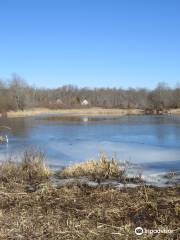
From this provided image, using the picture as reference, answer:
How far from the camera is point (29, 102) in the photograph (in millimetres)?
68750

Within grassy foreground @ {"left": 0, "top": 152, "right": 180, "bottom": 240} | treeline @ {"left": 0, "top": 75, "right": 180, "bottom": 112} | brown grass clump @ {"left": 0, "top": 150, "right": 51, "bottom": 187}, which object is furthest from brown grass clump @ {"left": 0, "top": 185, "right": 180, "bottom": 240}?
treeline @ {"left": 0, "top": 75, "right": 180, "bottom": 112}

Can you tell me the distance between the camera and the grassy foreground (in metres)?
4.91

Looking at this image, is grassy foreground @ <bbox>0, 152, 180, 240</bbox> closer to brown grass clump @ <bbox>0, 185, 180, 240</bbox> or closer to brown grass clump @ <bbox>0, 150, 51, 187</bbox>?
brown grass clump @ <bbox>0, 185, 180, 240</bbox>

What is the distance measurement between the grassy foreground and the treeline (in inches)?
2007

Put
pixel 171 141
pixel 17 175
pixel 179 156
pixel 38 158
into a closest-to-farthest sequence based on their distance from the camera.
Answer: pixel 17 175 → pixel 38 158 → pixel 179 156 → pixel 171 141

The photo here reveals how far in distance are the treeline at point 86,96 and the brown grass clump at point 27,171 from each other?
4820 centimetres

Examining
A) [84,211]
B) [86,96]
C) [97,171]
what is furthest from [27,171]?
[86,96]

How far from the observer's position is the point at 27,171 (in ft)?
30.2

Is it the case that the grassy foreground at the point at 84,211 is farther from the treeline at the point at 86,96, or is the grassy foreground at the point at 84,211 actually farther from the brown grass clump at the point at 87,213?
the treeline at the point at 86,96

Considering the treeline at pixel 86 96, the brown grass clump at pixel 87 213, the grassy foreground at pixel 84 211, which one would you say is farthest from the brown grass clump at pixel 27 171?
the treeline at pixel 86 96

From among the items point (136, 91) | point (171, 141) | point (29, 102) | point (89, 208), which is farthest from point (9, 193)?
point (136, 91)

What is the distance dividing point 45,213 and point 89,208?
60 cm

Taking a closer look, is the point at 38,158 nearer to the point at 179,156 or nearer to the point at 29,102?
the point at 179,156

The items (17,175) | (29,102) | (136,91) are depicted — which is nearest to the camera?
(17,175)
